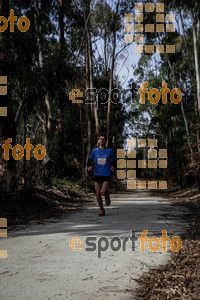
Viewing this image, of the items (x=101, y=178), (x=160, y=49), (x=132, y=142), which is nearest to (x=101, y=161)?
(x=101, y=178)

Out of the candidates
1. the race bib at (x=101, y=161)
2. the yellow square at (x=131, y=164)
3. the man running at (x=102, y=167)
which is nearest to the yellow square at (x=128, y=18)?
the man running at (x=102, y=167)

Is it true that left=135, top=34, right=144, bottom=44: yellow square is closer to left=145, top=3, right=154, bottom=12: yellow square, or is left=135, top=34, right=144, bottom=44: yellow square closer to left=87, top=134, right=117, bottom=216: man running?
left=145, top=3, right=154, bottom=12: yellow square

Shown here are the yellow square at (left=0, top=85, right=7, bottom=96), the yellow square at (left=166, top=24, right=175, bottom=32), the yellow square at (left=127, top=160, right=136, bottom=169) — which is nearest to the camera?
the yellow square at (left=0, top=85, right=7, bottom=96)

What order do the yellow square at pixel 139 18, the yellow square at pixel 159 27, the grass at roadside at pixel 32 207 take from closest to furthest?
the grass at roadside at pixel 32 207, the yellow square at pixel 139 18, the yellow square at pixel 159 27

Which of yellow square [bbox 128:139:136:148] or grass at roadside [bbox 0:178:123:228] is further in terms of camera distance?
yellow square [bbox 128:139:136:148]

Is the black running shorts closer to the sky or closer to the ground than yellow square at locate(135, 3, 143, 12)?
closer to the ground

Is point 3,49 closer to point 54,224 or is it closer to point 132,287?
point 54,224

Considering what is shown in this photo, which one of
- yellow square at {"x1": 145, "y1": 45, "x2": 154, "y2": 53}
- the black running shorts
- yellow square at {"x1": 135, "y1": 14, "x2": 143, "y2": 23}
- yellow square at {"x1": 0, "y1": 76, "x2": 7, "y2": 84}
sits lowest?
the black running shorts

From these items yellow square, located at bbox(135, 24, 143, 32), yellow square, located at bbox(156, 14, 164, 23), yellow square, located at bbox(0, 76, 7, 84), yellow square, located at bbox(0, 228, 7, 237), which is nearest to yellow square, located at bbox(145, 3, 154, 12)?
yellow square, located at bbox(156, 14, 164, 23)

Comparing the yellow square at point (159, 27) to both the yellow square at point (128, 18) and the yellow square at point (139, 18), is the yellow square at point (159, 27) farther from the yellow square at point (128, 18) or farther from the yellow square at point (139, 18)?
the yellow square at point (128, 18)

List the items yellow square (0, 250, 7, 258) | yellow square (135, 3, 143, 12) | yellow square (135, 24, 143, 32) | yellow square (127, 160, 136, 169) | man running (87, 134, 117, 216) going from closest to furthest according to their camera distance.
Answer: yellow square (0, 250, 7, 258), man running (87, 134, 117, 216), yellow square (135, 3, 143, 12), yellow square (135, 24, 143, 32), yellow square (127, 160, 136, 169)

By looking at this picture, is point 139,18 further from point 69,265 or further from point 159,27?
point 69,265

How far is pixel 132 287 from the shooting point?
116 inches

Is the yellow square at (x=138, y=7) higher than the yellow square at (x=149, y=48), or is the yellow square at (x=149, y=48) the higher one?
the yellow square at (x=138, y=7)
